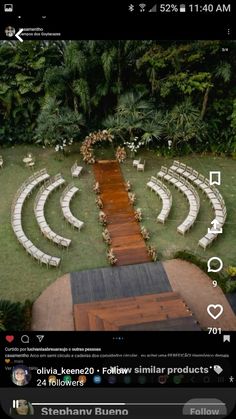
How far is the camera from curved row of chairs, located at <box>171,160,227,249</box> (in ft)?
79.0

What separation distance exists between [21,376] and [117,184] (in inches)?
734

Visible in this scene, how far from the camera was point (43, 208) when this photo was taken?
86.1 feet

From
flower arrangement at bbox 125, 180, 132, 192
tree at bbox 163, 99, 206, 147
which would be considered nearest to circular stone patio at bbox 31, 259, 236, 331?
flower arrangement at bbox 125, 180, 132, 192

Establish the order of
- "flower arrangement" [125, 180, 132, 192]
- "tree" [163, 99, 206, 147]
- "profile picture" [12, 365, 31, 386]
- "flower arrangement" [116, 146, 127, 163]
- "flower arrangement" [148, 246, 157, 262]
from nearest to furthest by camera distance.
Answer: "profile picture" [12, 365, 31, 386] → "flower arrangement" [148, 246, 157, 262] → "flower arrangement" [125, 180, 132, 192] → "tree" [163, 99, 206, 147] → "flower arrangement" [116, 146, 127, 163]

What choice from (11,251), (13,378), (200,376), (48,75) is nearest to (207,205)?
(11,251)

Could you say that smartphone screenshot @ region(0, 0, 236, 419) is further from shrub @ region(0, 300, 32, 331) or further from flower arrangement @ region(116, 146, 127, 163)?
flower arrangement @ region(116, 146, 127, 163)

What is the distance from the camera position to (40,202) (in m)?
26.4

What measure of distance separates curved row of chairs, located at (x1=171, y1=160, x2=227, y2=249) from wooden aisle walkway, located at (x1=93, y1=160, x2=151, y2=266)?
139 inches

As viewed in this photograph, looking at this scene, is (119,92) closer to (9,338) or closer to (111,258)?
(111,258)

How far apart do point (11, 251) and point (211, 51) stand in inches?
666

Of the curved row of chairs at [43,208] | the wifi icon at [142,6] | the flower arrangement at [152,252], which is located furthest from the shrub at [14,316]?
the wifi icon at [142,6]

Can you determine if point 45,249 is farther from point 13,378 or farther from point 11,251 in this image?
point 13,378

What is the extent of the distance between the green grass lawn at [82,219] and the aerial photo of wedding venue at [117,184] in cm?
8

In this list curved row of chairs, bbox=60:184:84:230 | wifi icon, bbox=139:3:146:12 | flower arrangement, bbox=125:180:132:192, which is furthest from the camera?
flower arrangement, bbox=125:180:132:192
